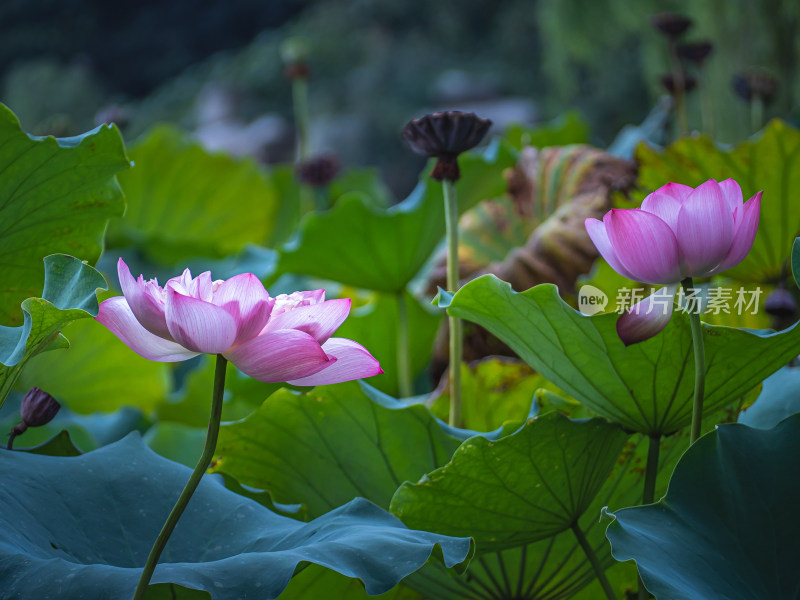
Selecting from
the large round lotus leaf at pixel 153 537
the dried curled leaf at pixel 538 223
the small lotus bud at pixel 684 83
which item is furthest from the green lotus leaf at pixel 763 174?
the large round lotus leaf at pixel 153 537

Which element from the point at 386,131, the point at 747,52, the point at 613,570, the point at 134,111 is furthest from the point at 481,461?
the point at 134,111

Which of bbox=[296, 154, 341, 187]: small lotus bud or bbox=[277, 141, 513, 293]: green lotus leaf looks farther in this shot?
bbox=[296, 154, 341, 187]: small lotus bud

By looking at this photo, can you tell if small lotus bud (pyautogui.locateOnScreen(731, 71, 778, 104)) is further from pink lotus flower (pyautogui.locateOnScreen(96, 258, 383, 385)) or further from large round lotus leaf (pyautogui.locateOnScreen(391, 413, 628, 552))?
pink lotus flower (pyautogui.locateOnScreen(96, 258, 383, 385))

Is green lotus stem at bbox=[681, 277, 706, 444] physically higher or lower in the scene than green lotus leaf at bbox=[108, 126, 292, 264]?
higher

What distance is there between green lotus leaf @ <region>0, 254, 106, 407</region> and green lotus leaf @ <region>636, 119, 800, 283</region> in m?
0.77

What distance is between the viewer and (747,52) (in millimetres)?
2143

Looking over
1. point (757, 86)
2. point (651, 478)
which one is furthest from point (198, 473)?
point (757, 86)

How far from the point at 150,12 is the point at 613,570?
1387 cm

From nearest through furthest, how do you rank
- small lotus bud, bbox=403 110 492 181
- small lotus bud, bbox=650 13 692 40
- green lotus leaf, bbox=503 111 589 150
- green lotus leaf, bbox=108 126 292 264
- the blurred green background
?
small lotus bud, bbox=403 110 492 181, small lotus bud, bbox=650 13 692 40, green lotus leaf, bbox=503 111 589 150, green lotus leaf, bbox=108 126 292 264, the blurred green background

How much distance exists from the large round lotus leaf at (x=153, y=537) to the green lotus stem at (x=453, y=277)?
233 millimetres

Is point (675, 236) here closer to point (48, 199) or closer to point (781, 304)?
point (781, 304)

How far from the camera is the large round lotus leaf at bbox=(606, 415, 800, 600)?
528 millimetres

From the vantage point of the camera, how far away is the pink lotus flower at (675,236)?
52cm

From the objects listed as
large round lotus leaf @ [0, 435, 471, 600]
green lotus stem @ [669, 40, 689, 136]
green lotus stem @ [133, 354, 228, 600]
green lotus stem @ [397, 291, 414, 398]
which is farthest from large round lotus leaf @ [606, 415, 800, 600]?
green lotus stem @ [669, 40, 689, 136]
